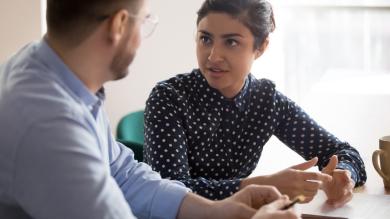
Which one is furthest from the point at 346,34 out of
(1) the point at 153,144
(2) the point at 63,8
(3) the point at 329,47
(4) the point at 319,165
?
(2) the point at 63,8

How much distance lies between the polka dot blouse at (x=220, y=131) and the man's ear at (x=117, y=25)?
71 cm

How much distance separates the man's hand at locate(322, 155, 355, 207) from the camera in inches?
65.7

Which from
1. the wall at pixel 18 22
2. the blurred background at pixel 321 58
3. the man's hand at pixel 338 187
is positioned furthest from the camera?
the blurred background at pixel 321 58

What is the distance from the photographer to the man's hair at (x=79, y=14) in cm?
120

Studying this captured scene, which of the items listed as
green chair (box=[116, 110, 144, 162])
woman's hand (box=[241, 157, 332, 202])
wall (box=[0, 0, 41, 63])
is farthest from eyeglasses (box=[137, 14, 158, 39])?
wall (box=[0, 0, 41, 63])

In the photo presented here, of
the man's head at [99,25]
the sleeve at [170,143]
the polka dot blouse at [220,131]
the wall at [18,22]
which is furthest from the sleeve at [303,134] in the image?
the wall at [18,22]

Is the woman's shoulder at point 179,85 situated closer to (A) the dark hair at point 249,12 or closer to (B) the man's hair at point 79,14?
(A) the dark hair at point 249,12

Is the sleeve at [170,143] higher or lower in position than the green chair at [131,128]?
higher

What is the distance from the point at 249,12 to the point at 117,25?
0.91 m

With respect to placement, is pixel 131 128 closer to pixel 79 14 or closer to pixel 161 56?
pixel 161 56

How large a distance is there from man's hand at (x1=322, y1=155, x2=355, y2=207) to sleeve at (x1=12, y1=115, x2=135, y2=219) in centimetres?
73

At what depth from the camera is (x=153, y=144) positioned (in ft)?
6.35

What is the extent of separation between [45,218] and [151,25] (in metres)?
0.44

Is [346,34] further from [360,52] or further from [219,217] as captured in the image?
[219,217]
